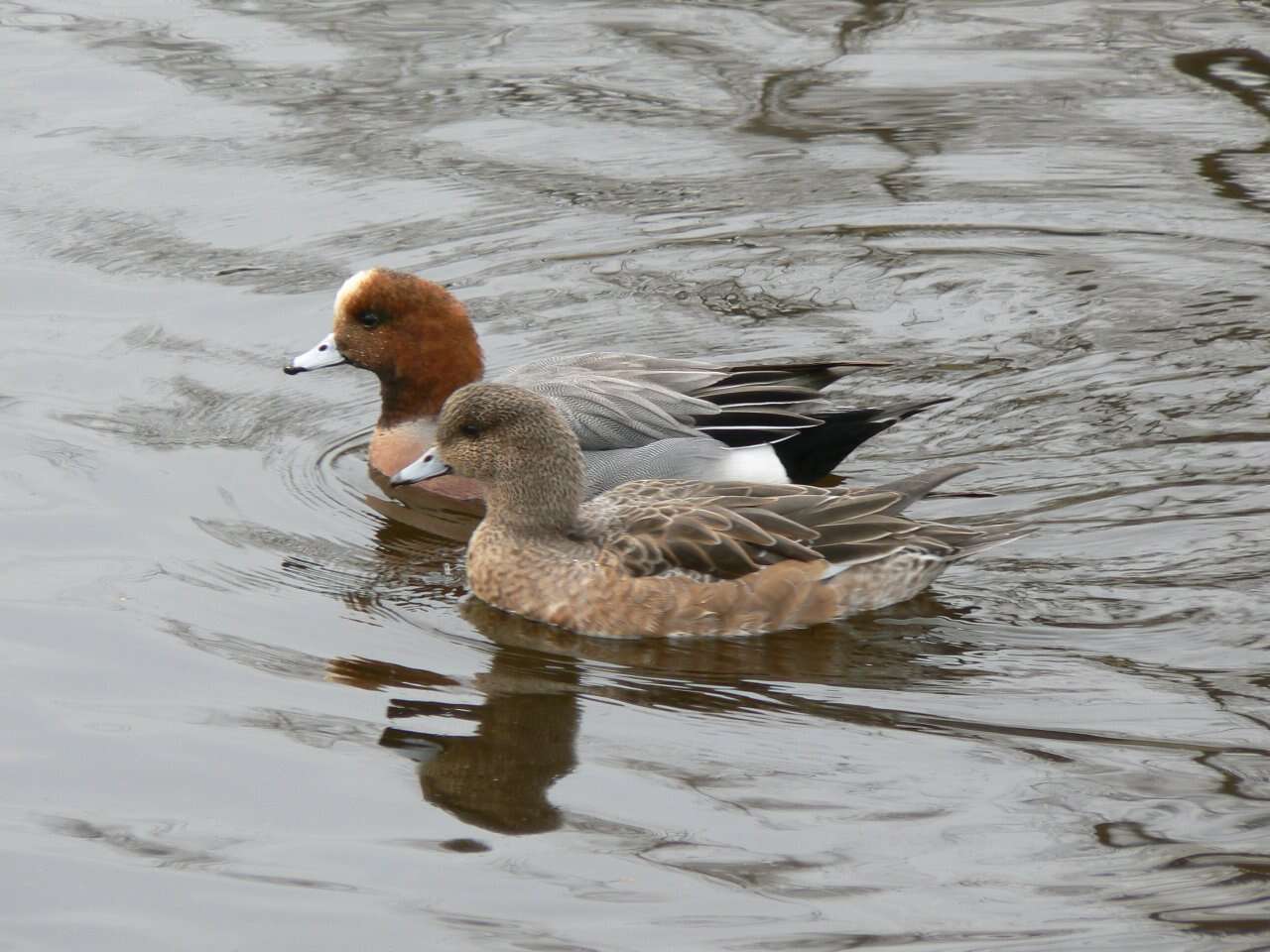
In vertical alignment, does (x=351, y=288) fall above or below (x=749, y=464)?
above

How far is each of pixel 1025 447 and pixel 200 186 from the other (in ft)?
14.6

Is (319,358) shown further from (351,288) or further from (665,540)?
(665,540)

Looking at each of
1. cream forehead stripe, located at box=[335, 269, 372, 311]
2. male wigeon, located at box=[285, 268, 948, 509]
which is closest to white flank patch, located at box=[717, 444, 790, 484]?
male wigeon, located at box=[285, 268, 948, 509]

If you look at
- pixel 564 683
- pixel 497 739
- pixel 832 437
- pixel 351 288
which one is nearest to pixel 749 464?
pixel 832 437

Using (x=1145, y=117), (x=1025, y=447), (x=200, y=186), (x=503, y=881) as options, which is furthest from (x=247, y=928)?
(x=1145, y=117)

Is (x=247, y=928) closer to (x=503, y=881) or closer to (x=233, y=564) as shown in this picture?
(x=503, y=881)

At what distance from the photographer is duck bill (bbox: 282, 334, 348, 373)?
799 cm

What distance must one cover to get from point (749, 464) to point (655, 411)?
0.40 metres

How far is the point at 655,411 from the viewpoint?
25.0 feet

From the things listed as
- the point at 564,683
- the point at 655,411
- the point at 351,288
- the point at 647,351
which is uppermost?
the point at 351,288

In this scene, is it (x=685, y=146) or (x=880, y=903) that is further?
(x=685, y=146)

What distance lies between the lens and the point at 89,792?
532 centimetres

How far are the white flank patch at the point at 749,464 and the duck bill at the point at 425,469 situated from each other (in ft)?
3.92

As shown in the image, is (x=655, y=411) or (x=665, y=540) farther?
(x=655, y=411)
